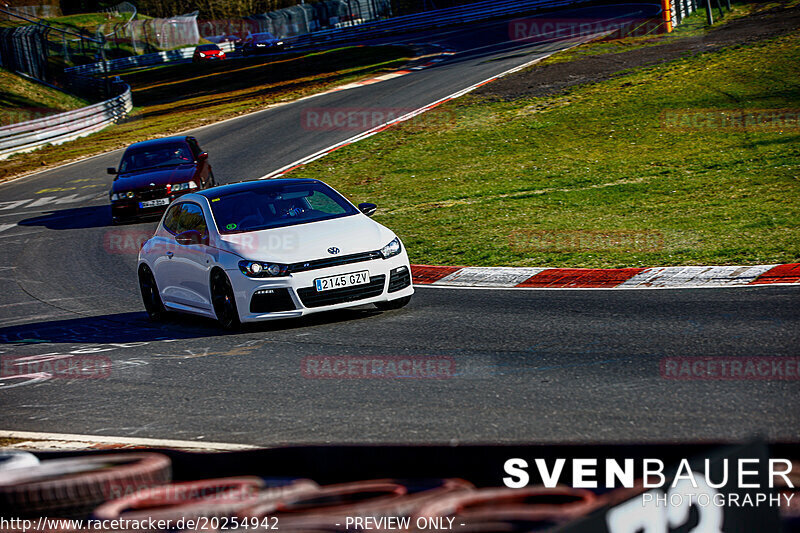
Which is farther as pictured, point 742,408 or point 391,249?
point 391,249

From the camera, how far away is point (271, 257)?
996cm

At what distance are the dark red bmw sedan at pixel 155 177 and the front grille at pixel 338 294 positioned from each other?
11138mm

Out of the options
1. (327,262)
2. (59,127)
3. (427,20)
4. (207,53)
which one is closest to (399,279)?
(327,262)

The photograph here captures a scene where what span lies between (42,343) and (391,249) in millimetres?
3970

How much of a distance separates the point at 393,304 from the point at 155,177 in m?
11.5

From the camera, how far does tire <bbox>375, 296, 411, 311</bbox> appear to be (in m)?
10.5

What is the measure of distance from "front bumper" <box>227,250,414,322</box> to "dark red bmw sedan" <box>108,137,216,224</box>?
10.8 metres

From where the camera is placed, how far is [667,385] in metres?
6.52

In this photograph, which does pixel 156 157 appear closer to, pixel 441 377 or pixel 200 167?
pixel 200 167

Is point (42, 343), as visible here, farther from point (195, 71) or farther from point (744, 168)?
point (195, 71)

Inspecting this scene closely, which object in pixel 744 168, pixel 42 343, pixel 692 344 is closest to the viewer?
pixel 692 344

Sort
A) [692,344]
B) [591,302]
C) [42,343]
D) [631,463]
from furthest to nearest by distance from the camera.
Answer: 1. [42,343]
2. [591,302]
3. [692,344]
4. [631,463]

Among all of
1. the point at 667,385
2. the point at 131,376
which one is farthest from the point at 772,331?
the point at 131,376

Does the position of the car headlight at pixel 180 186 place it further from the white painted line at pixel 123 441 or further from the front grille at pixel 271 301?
the white painted line at pixel 123 441
